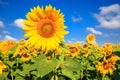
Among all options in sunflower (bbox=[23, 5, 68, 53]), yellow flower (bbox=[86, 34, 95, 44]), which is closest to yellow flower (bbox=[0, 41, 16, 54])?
sunflower (bbox=[23, 5, 68, 53])

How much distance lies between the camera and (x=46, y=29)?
151 inches

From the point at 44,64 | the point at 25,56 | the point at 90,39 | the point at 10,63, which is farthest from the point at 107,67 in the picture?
the point at 90,39

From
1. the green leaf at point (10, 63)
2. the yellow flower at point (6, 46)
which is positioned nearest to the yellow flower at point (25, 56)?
the green leaf at point (10, 63)

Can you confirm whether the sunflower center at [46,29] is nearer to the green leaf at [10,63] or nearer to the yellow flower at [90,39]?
the green leaf at [10,63]

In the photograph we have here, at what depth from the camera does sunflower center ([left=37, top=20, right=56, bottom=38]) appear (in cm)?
380

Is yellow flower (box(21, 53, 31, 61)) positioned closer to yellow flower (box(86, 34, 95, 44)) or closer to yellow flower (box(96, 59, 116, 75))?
yellow flower (box(96, 59, 116, 75))

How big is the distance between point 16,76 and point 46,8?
9.19 feet

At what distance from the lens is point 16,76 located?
6211 millimetres

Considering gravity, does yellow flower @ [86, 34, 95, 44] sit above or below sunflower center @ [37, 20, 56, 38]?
above

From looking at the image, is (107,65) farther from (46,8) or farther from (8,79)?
(46,8)

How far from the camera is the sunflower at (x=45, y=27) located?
147 inches

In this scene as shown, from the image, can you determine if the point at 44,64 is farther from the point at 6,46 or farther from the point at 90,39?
the point at 90,39

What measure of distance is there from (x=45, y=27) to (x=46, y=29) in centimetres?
3

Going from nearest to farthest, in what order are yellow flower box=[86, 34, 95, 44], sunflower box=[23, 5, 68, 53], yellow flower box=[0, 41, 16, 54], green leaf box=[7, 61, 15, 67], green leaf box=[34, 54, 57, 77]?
1. green leaf box=[34, 54, 57, 77]
2. sunflower box=[23, 5, 68, 53]
3. yellow flower box=[0, 41, 16, 54]
4. green leaf box=[7, 61, 15, 67]
5. yellow flower box=[86, 34, 95, 44]
